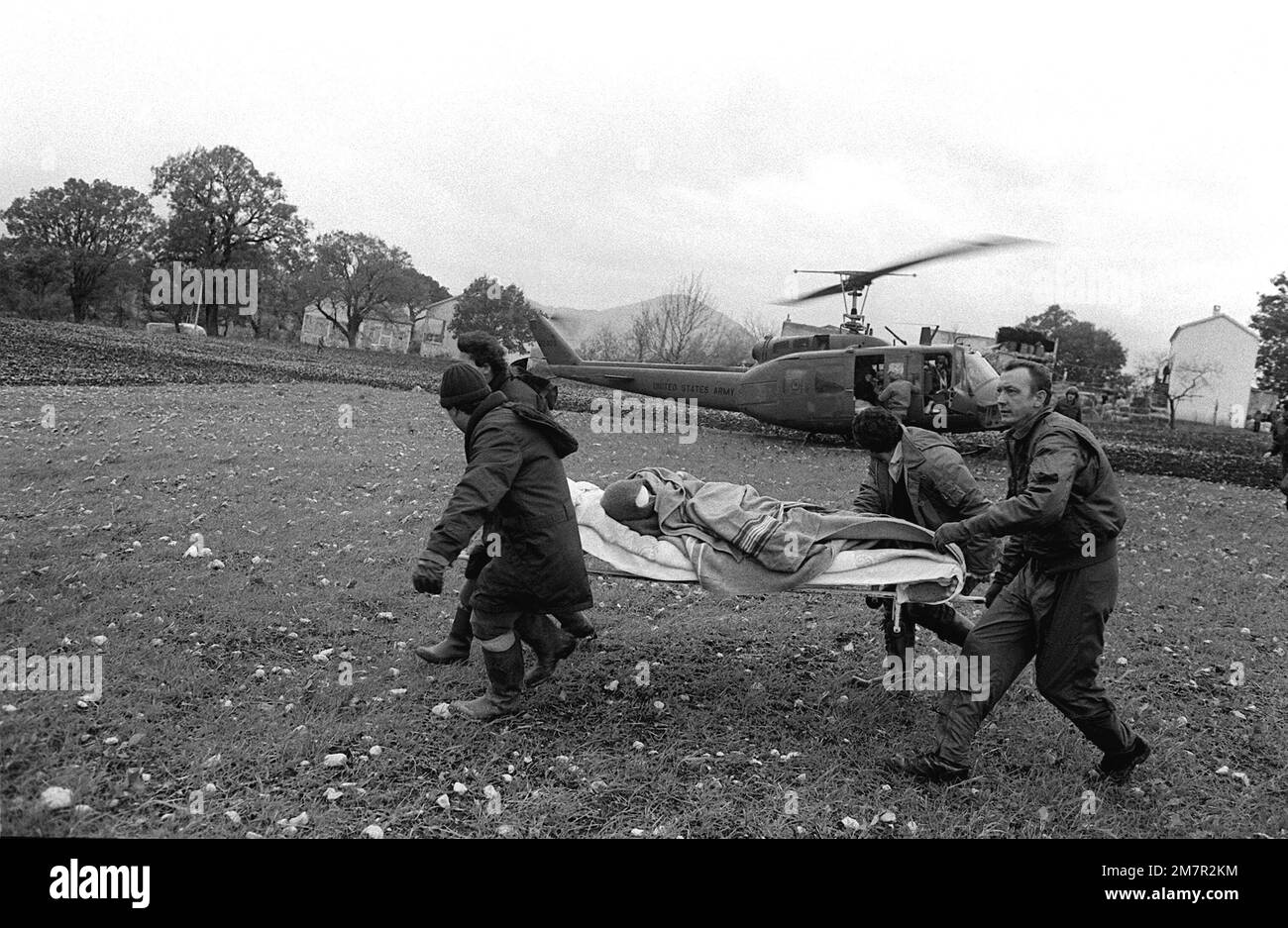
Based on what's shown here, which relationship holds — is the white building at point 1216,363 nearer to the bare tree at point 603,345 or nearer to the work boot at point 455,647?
the bare tree at point 603,345

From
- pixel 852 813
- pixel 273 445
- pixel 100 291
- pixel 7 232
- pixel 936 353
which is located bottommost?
pixel 852 813

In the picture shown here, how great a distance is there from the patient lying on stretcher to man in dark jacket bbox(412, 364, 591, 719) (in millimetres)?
630

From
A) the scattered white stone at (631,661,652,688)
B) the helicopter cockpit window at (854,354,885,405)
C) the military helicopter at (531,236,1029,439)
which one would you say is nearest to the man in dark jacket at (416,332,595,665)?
the scattered white stone at (631,661,652,688)

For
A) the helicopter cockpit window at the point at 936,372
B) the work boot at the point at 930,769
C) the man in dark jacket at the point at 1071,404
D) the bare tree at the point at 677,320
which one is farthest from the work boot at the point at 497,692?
the bare tree at the point at 677,320

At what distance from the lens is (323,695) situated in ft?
17.2

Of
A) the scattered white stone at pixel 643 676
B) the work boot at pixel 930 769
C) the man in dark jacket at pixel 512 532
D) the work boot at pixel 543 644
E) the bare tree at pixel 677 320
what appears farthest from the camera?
the bare tree at pixel 677 320

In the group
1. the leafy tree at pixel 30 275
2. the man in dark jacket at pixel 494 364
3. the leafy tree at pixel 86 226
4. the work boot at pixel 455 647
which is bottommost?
the work boot at pixel 455 647

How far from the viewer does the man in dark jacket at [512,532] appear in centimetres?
494

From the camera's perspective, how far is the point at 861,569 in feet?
16.5

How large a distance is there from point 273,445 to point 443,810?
1089 cm

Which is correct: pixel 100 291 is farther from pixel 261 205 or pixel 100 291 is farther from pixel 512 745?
pixel 512 745

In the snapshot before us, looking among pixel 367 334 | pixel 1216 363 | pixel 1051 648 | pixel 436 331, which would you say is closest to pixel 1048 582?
pixel 1051 648

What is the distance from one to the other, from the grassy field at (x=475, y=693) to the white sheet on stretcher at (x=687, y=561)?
3.25 ft

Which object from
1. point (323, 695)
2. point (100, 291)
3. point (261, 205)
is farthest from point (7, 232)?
point (323, 695)
